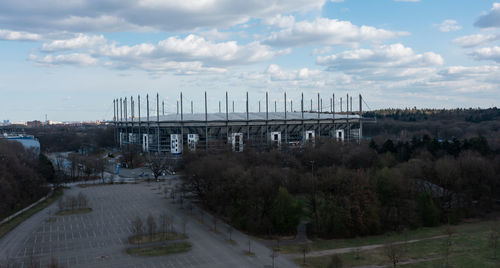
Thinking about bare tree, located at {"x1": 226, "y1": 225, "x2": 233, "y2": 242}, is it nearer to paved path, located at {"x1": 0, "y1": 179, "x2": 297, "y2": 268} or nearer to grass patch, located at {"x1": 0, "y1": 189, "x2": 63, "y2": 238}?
paved path, located at {"x1": 0, "y1": 179, "x2": 297, "y2": 268}

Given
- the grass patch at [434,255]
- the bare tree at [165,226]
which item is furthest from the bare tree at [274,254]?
the bare tree at [165,226]

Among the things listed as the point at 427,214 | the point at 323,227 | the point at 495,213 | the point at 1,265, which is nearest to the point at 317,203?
the point at 323,227

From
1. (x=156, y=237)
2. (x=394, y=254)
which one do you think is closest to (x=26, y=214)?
(x=156, y=237)

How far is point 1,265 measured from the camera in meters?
16.9

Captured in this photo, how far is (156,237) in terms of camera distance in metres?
21.0

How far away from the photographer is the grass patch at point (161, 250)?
18500 mm

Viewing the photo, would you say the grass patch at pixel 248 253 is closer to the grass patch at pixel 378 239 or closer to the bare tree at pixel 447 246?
the grass patch at pixel 378 239

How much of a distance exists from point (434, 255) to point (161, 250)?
1267 centimetres

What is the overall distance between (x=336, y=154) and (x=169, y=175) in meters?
20.0

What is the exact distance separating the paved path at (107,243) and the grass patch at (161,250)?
410mm

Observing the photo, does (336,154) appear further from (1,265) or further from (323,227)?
(1,265)

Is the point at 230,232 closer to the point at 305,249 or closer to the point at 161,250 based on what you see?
the point at 161,250

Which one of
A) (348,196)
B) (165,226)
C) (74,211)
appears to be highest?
(348,196)

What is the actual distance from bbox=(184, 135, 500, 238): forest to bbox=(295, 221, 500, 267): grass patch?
9.61 ft
